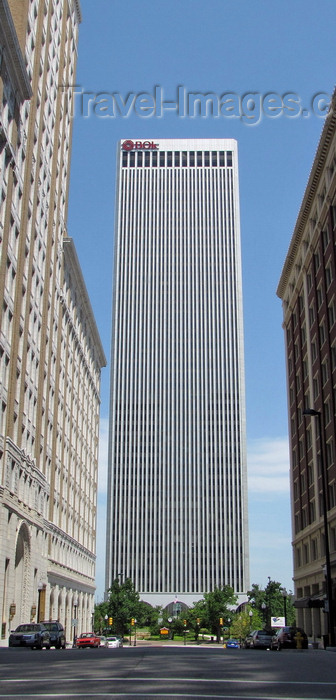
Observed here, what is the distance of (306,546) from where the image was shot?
2985 inches

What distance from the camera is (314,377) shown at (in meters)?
72.1

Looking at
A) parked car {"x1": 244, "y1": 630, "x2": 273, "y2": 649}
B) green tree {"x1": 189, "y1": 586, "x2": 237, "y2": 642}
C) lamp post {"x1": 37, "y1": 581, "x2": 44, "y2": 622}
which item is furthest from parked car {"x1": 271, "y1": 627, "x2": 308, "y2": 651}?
green tree {"x1": 189, "y1": 586, "x2": 237, "y2": 642}

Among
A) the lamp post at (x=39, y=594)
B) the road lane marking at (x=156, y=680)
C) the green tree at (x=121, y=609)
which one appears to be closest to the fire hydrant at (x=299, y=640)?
the lamp post at (x=39, y=594)

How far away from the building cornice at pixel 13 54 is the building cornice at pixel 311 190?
78.5 ft

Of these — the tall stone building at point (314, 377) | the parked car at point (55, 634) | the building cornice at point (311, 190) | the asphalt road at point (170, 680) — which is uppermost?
the building cornice at point (311, 190)

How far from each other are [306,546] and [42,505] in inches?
1107

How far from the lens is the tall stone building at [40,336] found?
176ft

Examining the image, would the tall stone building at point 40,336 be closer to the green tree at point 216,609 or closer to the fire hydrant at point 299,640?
the fire hydrant at point 299,640

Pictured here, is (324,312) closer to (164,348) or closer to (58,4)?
(58,4)

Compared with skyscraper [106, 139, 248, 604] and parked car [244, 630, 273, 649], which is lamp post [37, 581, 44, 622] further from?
skyscraper [106, 139, 248, 604]

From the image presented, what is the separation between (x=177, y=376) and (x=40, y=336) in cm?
11814

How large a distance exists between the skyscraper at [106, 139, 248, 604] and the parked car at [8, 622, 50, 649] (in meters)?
134

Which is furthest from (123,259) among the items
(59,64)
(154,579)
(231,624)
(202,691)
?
(202,691)

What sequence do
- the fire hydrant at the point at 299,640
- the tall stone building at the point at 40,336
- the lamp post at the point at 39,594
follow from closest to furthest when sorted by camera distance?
the fire hydrant at the point at 299,640
the tall stone building at the point at 40,336
the lamp post at the point at 39,594
